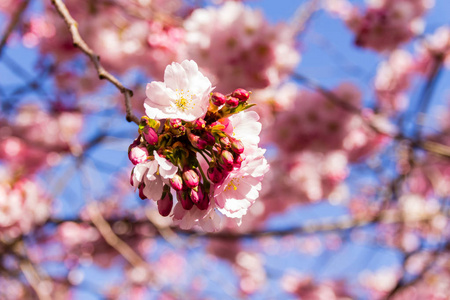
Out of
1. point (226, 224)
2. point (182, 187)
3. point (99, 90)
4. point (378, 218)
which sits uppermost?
point (99, 90)

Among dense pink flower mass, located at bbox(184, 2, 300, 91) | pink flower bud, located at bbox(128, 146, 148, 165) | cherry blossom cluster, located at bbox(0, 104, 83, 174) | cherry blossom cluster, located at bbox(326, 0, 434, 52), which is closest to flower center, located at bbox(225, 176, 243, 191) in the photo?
pink flower bud, located at bbox(128, 146, 148, 165)

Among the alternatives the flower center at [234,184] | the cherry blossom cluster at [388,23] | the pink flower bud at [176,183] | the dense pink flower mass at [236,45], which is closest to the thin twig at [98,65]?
the pink flower bud at [176,183]

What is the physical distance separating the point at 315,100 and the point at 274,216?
238 centimetres

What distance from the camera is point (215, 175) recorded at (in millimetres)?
880

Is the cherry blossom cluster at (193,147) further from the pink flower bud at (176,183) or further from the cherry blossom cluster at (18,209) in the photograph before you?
the cherry blossom cluster at (18,209)

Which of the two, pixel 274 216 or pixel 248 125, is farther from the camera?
pixel 274 216

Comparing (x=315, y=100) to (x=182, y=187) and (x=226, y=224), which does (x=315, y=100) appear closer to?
(x=226, y=224)

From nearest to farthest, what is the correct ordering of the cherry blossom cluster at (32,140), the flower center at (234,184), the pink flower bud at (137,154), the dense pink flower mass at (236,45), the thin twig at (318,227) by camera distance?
the pink flower bud at (137,154), the flower center at (234,184), the dense pink flower mass at (236,45), the thin twig at (318,227), the cherry blossom cluster at (32,140)

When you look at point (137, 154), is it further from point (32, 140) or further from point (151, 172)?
point (32, 140)

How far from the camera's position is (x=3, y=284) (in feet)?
15.4

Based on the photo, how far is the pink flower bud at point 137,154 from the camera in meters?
0.82

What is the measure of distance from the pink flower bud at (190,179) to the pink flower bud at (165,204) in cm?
8

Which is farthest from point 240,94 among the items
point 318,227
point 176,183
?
point 318,227

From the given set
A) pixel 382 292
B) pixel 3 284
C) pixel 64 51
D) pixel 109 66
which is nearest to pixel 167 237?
pixel 109 66
